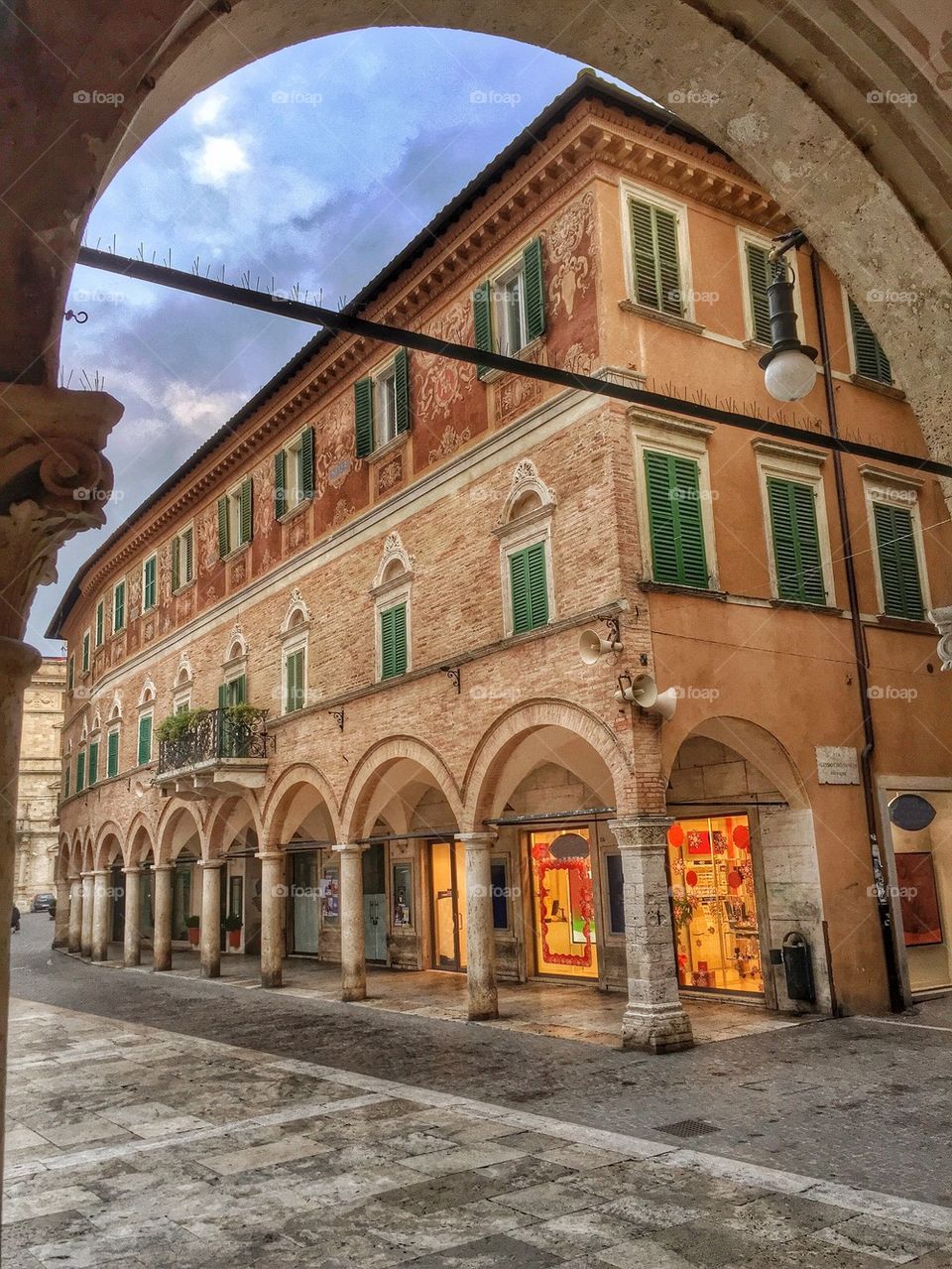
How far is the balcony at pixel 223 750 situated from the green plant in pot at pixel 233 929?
8.10 m

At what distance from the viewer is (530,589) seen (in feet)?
47.2

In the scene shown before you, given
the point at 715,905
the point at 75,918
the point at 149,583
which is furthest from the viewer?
the point at 75,918

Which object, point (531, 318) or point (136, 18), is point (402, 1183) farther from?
point (531, 318)

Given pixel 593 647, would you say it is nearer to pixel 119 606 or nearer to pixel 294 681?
pixel 294 681

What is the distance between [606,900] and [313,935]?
11275 mm

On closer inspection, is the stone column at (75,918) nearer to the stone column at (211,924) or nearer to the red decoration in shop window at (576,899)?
the stone column at (211,924)

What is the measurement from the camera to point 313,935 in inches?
997

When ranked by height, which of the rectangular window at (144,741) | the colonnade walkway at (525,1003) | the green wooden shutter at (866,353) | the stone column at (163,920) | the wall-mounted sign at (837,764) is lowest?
the colonnade walkway at (525,1003)

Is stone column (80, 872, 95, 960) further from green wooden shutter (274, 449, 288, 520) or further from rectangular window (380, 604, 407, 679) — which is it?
rectangular window (380, 604, 407, 679)

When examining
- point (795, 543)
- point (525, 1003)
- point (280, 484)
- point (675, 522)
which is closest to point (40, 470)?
point (675, 522)

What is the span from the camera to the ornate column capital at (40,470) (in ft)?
8.20

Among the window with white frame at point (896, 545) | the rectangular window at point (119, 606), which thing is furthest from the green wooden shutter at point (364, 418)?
the rectangular window at point (119, 606)

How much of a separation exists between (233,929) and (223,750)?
10.4 metres

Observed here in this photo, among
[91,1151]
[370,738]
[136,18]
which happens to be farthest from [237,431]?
[136,18]
